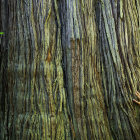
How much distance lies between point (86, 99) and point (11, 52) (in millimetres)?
1357

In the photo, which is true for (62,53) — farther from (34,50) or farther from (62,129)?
(62,129)

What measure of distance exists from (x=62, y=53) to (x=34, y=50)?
1.48 ft

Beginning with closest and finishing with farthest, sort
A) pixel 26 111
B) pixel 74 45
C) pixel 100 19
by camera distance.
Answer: pixel 26 111 < pixel 74 45 < pixel 100 19

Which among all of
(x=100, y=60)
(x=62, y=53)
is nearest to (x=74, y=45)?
(x=62, y=53)

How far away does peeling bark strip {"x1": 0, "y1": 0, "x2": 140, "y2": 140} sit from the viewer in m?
2.76

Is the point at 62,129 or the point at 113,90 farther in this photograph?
the point at 113,90

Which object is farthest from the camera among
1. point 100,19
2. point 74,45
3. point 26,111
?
point 100,19

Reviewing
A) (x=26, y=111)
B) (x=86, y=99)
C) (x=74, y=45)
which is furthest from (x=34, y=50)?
(x=86, y=99)

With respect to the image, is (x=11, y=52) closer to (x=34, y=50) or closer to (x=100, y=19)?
(x=34, y=50)

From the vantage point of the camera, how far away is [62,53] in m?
2.99

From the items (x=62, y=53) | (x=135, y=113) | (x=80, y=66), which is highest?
(x=62, y=53)

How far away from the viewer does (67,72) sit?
2.93 metres

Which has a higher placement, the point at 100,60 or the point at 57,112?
the point at 100,60

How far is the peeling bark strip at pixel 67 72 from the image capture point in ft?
9.06
